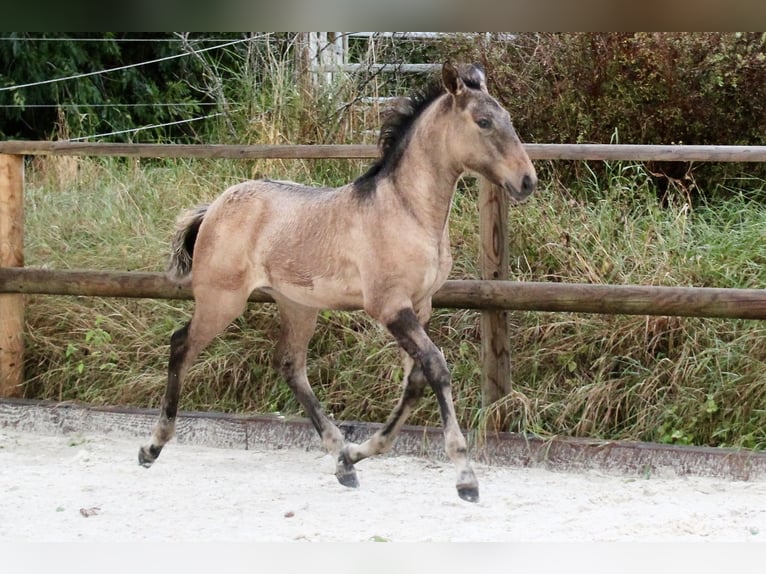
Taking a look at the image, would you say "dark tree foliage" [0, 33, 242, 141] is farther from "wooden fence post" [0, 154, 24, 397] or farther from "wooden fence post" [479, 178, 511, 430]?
"wooden fence post" [479, 178, 511, 430]

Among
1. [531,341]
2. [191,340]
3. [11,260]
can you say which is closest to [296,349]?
[191,340]

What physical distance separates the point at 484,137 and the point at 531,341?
184cm

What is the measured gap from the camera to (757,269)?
Answer: 5.01 m

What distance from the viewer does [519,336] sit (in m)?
5.15

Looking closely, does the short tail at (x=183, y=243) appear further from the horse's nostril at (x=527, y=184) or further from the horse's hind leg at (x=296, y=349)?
the horse's nostril at (x=527, y=184)

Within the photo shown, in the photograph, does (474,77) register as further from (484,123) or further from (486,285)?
(486,285)

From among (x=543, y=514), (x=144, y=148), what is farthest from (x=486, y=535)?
(x=144, y=148)

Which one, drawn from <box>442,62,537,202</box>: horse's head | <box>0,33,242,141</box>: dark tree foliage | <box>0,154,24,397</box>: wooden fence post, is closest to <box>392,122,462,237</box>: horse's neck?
<box>442,62,537,202</box>: horse's head

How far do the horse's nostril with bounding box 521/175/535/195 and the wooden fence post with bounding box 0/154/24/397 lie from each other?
3.26 metres

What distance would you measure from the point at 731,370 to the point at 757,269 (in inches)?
23.0

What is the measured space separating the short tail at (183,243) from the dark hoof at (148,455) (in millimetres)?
774

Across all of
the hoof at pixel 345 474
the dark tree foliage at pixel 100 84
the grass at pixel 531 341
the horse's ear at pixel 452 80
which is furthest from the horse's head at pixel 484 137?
the dark tree foliage at pixel 100 84

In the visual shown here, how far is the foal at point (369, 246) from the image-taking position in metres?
3.62

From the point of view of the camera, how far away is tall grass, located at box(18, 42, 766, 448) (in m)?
4.78
